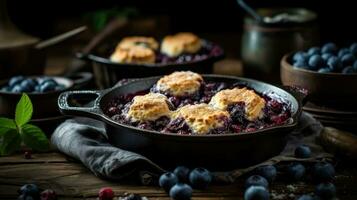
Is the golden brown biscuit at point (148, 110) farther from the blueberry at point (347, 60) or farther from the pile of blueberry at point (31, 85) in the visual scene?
the blueberry at point (347, 60)

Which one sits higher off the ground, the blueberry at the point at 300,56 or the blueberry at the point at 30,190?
the blueberry at the point at 300,56

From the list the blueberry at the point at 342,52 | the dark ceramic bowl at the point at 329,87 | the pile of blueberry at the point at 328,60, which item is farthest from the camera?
the blueberry at the point at 342,52

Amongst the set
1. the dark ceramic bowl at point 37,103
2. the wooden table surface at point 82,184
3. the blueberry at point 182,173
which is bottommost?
the wooden table surface at point 82,184

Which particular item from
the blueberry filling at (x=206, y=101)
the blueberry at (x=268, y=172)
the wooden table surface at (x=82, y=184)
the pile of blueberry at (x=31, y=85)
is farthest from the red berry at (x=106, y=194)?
the pile of blueberry at (x=31, y=85)

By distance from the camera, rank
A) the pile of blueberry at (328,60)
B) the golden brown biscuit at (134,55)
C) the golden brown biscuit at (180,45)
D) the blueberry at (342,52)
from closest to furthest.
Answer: the pile of blueberry at (328,60), the blueberry at (342,52), the golden brown biscuit at (134,55), the golden brown biscuit at (180,45)

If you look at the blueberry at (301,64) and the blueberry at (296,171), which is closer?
the blueberry at (296,171)

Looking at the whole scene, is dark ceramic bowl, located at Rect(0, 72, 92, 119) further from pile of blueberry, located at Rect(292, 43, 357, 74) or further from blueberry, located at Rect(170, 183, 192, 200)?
pile of blueberry, located at Rect(292, 43, 357, 74)

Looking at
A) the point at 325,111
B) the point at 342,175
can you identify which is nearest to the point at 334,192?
the point at 342,175
